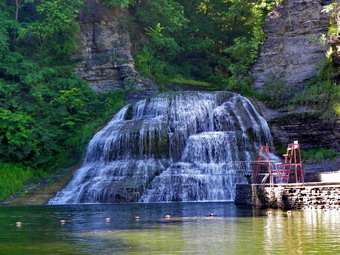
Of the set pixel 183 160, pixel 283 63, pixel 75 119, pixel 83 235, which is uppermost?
pixel 283 63

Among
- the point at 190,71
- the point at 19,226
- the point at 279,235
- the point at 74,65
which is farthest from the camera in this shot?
the point at 190,71

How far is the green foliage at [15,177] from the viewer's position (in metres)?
28.8

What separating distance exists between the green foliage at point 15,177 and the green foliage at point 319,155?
14873 millimetres

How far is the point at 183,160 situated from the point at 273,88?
9.91 m

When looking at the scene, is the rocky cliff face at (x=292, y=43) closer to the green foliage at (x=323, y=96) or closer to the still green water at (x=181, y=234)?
the green foliage at (x=323, y=96)

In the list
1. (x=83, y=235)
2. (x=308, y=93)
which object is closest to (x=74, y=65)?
(x=308, y=93)

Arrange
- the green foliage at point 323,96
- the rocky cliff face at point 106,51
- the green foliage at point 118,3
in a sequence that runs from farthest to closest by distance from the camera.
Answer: the green foliage at point 118,3 → the rocky cliff face at point 106,51 → the green foliage at point 323,96

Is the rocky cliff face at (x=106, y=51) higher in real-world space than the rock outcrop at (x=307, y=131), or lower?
higher

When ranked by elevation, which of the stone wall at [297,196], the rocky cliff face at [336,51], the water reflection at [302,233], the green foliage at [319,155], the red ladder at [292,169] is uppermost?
the rocky cliff face at [336,51]

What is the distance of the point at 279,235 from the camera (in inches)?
460

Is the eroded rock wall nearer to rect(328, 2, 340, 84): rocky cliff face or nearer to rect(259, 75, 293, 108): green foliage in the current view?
rect(259, 75, 293, 108): green foliage

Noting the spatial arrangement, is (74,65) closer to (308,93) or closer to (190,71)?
(190,71)

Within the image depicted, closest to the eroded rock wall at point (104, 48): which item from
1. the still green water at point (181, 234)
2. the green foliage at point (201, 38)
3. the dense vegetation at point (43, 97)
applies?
the dense vegetation at point (43, 97)

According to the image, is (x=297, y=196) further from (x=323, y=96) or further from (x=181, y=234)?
(x=323, y=96)
